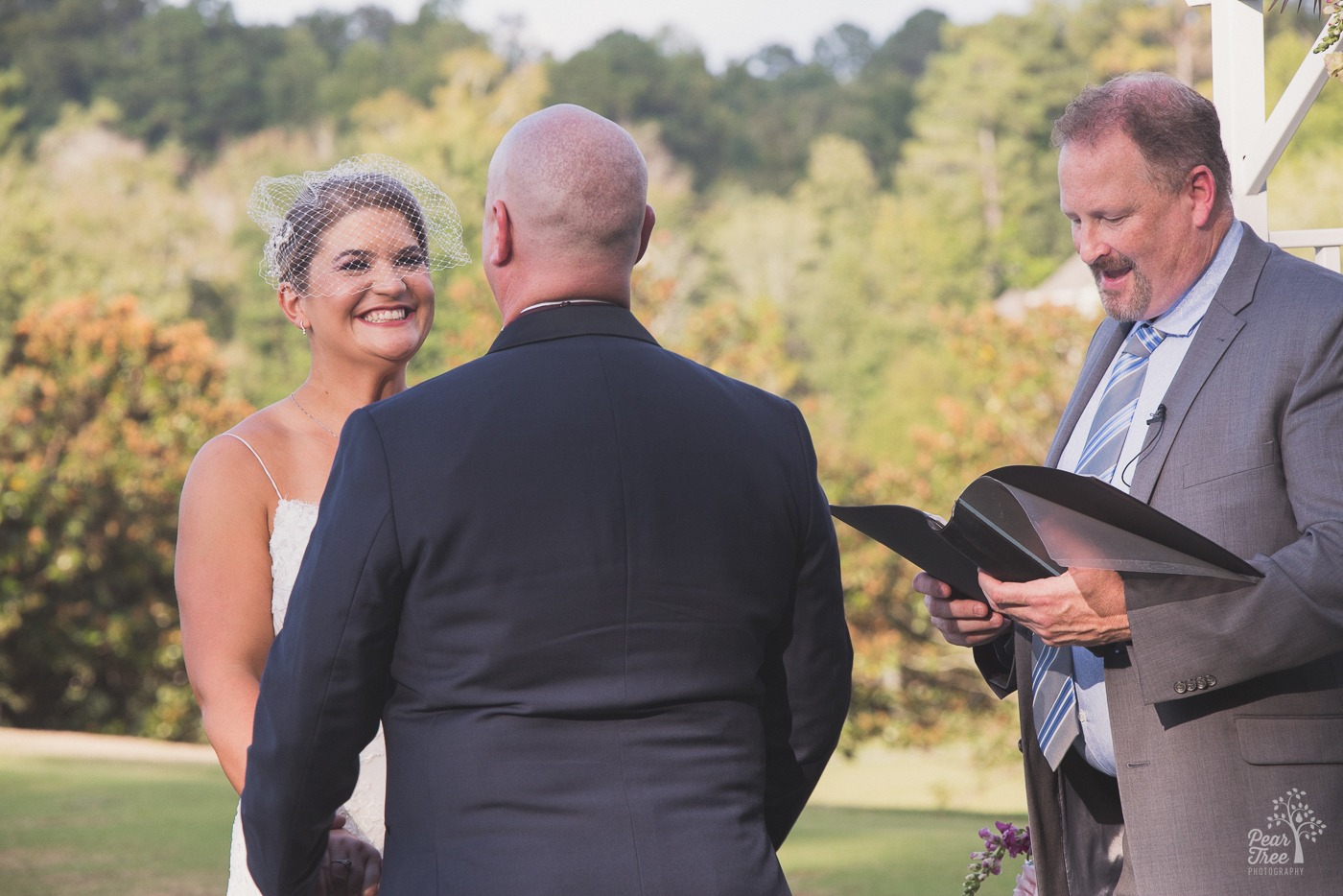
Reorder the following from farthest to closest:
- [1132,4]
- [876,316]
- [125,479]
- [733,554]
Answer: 1. [1132,4]
2. [876,316]
3. [125,479]
4. [733,554]

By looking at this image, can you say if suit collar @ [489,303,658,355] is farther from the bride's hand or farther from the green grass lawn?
the green grass lawn

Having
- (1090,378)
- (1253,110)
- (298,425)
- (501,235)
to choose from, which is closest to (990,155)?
(1253,110)

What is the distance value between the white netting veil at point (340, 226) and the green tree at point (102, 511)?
13.8 m

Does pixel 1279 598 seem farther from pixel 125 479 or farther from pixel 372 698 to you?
pixel 125 479

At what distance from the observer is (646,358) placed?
2.40 meters

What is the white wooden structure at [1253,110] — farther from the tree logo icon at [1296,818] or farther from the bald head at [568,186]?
the bald head at [568,186]

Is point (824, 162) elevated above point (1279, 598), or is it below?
above

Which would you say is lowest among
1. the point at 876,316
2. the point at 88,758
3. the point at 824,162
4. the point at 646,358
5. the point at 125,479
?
the point at 88,758

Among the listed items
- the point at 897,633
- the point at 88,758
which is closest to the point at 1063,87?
the point at 897,633

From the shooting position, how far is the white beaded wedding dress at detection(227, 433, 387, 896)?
3.20 meters

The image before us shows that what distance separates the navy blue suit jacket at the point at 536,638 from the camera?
221 cm

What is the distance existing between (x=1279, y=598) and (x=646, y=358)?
3.87 feet

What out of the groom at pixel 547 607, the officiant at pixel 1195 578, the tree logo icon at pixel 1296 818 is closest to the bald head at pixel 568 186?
the groom at pixel 547 607

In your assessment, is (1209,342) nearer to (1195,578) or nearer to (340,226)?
(1195,578)
